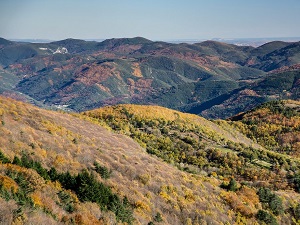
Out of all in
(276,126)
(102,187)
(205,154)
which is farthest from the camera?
(276,126)

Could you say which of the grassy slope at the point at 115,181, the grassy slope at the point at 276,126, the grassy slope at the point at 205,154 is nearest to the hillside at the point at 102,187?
the grassy slope at the point at 115,181

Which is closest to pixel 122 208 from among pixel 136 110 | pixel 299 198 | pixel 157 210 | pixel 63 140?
pixel 157 210

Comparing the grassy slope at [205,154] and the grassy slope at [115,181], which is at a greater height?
the grassy slope at [115,181]

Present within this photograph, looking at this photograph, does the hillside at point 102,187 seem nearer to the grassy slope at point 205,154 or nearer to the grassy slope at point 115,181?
the grassy slope at point 115,181

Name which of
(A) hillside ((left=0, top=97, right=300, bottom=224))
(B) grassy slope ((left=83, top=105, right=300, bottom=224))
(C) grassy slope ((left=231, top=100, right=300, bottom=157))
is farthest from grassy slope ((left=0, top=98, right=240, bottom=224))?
(C) grassy slope ((left=231, top=100, right=300, bottom=157))

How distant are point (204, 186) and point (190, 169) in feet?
64.4

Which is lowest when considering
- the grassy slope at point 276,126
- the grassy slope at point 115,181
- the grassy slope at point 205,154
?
the grassy slope at point 276,126

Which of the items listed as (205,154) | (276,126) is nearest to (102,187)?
(205,154)

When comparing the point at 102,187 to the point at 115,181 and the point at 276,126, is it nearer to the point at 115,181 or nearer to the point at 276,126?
the point at 115,181

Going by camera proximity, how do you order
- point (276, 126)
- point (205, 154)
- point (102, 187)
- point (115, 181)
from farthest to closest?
point (276, 126) → point (205, 154) → point (115, 181) → point (102, 187)

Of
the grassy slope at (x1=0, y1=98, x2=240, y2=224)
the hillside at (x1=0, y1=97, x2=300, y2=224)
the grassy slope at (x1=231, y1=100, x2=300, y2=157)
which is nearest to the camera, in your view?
the hillside at (x1=0, y1=97, x2=300, y2=224)

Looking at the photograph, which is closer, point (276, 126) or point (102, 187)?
point (102, 187)

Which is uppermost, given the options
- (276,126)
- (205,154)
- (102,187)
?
(102,187)

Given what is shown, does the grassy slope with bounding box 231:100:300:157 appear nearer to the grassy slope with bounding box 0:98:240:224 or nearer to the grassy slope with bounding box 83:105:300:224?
the grassy slope with bounding box 83:105:300:224
